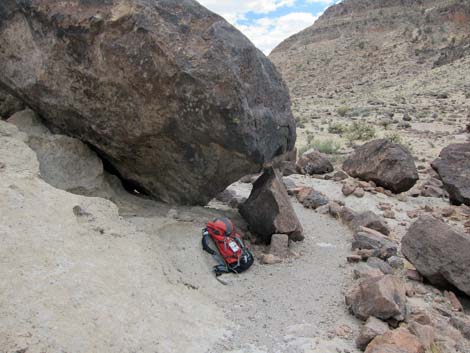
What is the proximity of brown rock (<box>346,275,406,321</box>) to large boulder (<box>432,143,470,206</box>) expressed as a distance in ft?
13.2

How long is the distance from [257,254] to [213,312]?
1653 mm

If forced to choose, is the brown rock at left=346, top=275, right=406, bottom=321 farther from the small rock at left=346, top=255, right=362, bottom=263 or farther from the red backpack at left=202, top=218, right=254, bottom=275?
the red backpack at left=202, top=218, right=254, bottom=275

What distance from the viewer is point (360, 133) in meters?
14.3

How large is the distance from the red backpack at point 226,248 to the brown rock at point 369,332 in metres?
1.59

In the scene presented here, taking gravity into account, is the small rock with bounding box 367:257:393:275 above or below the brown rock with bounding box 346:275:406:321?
below

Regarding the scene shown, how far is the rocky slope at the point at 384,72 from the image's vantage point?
610 inches

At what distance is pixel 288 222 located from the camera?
6062mm

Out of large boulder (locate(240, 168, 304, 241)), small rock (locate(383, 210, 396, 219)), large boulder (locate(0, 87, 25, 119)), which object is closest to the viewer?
large boulder (locate(240, 168, 304, 241))

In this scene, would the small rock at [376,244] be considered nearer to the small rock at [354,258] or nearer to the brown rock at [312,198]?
the small rock at [354,258]

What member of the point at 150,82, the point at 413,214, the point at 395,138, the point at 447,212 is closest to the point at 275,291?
the point at 150,82

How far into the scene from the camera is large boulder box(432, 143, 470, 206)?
7746 mm

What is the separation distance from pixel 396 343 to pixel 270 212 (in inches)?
109

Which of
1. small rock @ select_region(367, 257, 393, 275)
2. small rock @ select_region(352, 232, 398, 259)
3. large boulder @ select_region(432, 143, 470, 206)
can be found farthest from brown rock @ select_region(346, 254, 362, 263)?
large boulder @ select_region(432, 143, 470, 206)

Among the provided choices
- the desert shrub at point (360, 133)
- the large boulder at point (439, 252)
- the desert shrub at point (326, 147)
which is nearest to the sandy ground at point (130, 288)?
the large boulder at point (439, 252)
